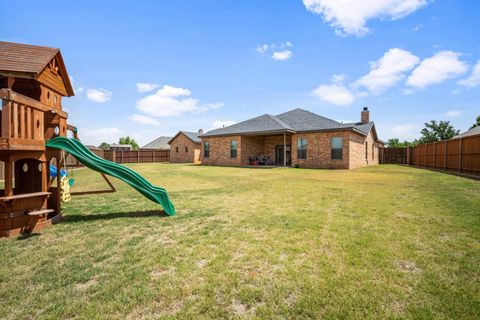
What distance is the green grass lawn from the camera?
2.28 metres

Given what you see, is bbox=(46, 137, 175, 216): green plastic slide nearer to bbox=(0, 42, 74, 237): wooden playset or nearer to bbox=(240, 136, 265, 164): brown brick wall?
bbox=(0, 42, 74, 237): wooden playset

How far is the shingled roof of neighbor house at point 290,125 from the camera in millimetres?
20859

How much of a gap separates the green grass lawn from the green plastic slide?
18.8 inches

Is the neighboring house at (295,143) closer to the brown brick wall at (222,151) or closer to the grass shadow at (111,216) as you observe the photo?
the brown brick wall at (222,151)

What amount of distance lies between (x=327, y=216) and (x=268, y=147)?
2147 cm

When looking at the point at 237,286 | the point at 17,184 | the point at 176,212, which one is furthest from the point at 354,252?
the point at 17,184

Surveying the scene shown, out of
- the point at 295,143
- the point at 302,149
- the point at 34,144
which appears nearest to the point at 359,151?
the point at 302,149

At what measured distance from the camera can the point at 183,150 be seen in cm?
3616

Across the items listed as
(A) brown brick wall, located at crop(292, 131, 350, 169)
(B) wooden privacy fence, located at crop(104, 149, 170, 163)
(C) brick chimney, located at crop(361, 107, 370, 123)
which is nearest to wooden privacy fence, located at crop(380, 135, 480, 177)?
(C) brick chimney, located at crop(361, 107, 370, 123)

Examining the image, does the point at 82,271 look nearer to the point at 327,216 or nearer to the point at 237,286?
the point at 237,286

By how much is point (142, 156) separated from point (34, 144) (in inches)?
1341

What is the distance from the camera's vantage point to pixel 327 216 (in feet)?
17.5

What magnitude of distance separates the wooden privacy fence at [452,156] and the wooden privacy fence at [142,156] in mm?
34049

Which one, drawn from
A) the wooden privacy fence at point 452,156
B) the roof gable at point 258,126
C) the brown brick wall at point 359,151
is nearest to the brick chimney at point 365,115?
the brown brick wall at point 359,151
